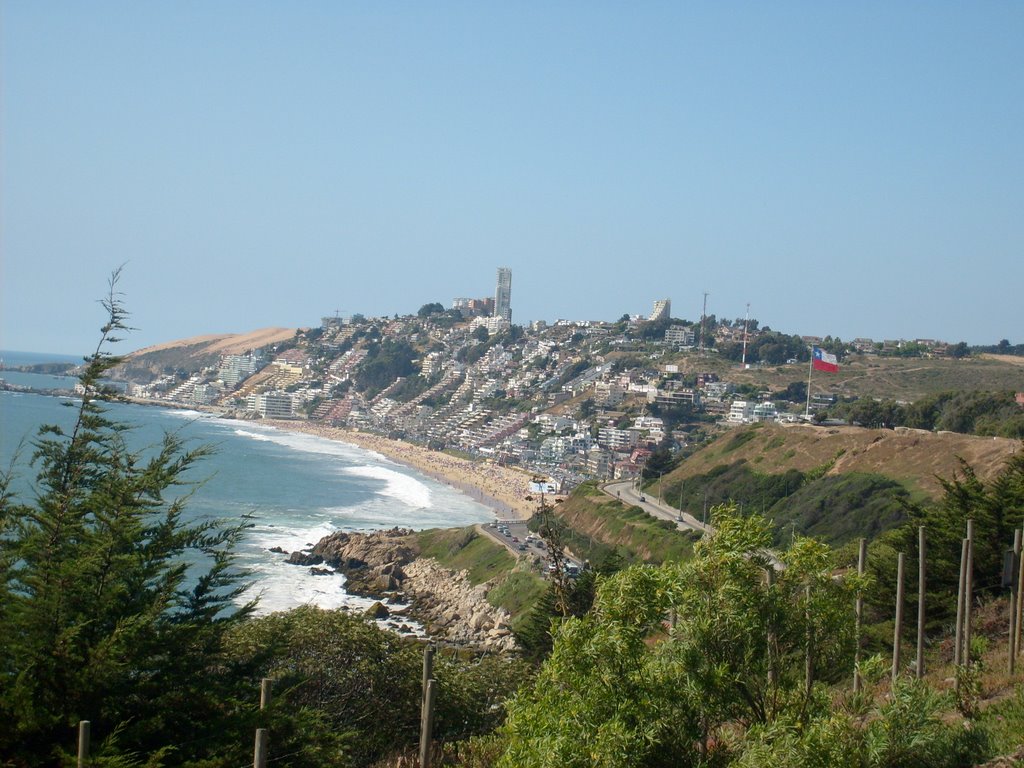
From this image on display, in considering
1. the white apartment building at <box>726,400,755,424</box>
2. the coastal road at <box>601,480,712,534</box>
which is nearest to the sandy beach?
the coastal road at <box>601,480,712,534</box>

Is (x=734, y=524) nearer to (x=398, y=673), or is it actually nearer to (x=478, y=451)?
(x=398, y=673)

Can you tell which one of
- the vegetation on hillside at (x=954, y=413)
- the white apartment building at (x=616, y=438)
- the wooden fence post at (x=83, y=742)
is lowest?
the white apartment building at (x=616, y=438)

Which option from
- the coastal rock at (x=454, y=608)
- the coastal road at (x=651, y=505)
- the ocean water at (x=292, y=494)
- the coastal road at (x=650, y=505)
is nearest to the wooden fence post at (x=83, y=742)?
the ocean water at (x=292, y=494)

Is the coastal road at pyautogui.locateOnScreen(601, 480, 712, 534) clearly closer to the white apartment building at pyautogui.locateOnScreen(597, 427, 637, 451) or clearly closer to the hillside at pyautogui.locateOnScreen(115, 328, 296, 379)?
the white apartment building at pyautogui.locateOnScreen(597, 427, 637, 451)

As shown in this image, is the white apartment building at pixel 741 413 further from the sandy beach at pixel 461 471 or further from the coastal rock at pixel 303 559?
the coastal rock at pixel 303 559

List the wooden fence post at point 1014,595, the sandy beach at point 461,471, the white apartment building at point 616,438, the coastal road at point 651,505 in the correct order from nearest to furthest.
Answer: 1. the wooden fence post at point 1014,595
2. the coastal road at point 651,505
3. the sandy beach at point 461,471
4. the white apartment building at point 616,438

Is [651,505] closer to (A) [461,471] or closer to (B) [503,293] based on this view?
(A) [461,471]

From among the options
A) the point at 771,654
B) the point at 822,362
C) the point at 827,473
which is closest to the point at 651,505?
the point at 827,473
